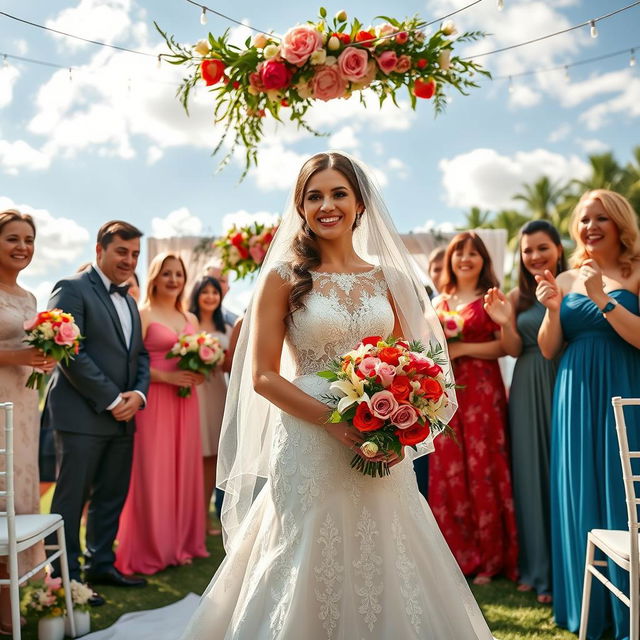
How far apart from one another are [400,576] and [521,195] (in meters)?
45.6

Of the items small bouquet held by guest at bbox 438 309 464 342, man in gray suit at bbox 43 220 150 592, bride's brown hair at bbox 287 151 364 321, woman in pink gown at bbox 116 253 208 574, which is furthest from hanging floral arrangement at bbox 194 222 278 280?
bride's brown hair at bbox 287 151 364 321

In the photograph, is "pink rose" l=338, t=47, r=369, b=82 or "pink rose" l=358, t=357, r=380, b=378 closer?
"pink rose" l=358, t=357, r=380, b=378

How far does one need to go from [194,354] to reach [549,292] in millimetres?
3039

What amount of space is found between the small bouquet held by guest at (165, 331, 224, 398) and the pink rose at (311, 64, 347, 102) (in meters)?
2.50

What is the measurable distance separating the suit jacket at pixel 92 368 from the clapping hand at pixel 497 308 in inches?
110

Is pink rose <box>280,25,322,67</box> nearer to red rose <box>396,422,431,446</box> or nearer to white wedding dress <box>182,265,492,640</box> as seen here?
white wedding dress <box>182,265,492,640</box>

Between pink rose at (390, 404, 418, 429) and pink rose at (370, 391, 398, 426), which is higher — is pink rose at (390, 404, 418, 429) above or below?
below

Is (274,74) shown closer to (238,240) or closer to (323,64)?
(323,64)

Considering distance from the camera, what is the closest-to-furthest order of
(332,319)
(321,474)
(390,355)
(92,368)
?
(390,355) → (321,474) → (332,319) → (92,368)

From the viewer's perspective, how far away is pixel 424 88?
14.3 feet

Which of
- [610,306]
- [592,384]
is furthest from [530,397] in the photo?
[610,306]

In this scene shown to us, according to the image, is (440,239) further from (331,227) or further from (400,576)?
(400,576)

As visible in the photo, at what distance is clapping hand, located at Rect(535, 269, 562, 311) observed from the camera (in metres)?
4.34

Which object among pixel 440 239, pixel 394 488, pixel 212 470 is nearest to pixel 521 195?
pixel 440 239
